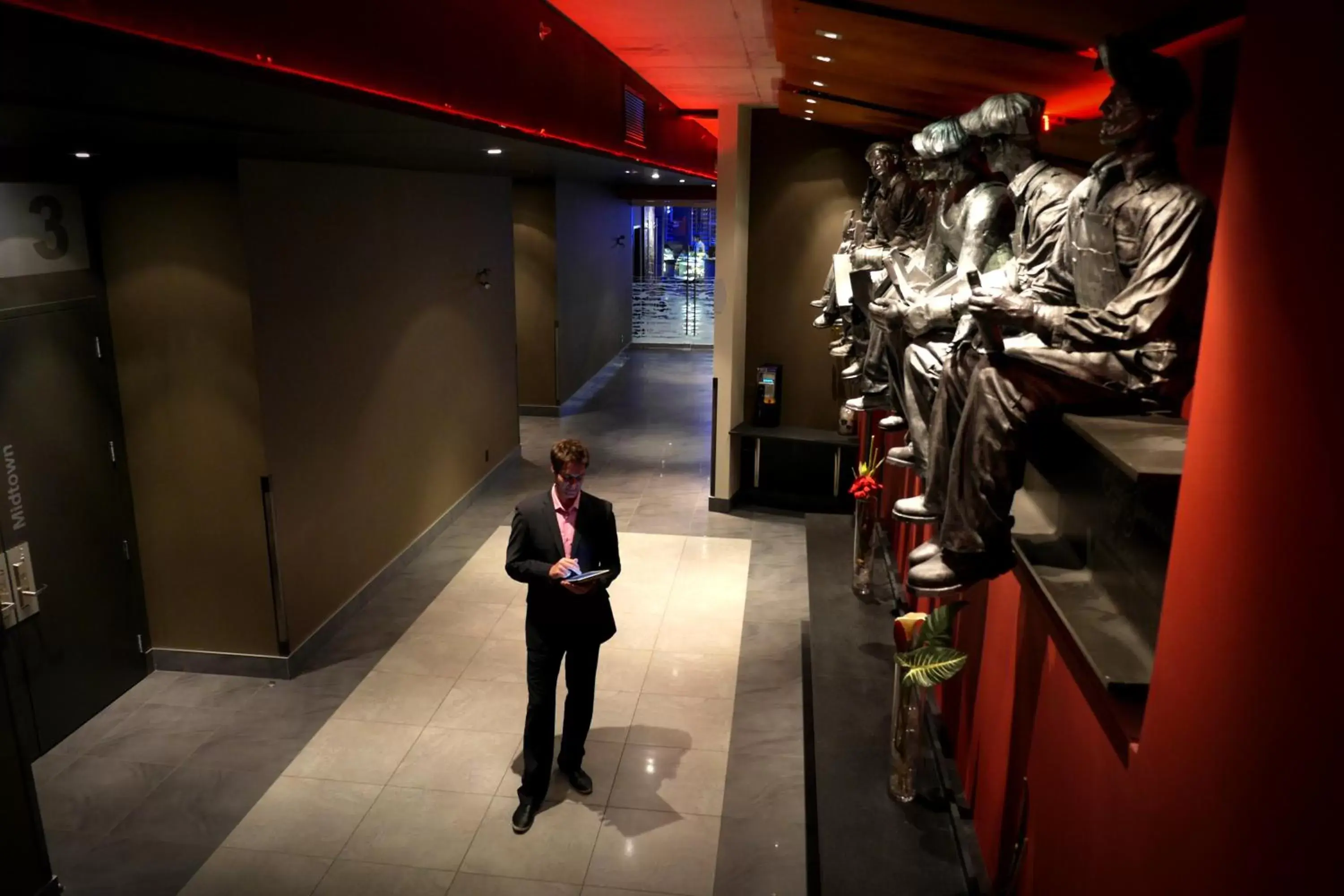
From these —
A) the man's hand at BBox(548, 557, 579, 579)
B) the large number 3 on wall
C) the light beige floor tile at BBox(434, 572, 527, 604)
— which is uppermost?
the large number 3 on wall

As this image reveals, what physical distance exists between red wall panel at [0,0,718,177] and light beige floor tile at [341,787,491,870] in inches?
126

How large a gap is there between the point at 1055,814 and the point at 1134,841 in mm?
708

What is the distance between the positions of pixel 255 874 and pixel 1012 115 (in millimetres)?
4220

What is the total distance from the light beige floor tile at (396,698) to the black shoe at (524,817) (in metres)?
1.15

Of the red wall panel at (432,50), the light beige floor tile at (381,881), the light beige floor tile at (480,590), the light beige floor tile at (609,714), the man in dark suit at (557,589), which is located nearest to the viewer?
the red wall panel at (432,50)

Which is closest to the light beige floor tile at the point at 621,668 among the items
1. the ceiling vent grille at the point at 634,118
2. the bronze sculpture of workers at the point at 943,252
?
the bronze sculpture of workers at the point at 943,252

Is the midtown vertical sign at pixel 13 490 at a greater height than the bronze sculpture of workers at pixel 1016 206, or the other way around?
the bronze sculpture of workers at pixel 1016 206

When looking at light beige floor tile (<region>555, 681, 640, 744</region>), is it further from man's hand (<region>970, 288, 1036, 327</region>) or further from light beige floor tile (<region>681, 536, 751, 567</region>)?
man's hand (<region>970, 288, 1036, 327</region>)

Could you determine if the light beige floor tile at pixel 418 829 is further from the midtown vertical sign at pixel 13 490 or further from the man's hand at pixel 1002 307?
the man's hand at pixel 1002 307

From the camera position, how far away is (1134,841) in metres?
2.04

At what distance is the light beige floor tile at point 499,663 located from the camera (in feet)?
19.8

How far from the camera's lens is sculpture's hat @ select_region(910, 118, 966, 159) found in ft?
11.7

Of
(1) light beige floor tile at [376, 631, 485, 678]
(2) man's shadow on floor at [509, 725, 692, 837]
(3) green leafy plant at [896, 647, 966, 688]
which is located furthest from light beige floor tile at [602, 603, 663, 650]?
(3) green leafy plant at [896, 647, 966, 688]

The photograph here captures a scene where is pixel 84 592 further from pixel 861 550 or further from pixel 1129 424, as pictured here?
pixel 1129 424
